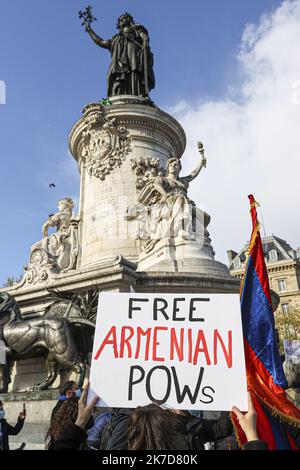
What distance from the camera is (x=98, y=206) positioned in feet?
42.2

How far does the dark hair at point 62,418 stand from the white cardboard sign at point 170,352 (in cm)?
17

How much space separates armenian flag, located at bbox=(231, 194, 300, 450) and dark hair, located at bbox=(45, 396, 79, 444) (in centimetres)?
114

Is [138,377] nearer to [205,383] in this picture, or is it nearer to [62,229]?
[205,383]

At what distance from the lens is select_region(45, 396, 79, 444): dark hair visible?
2.53 m

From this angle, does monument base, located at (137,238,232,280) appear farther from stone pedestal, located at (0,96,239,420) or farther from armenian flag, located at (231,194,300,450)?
armenian flag, located at (231,194,300,450)

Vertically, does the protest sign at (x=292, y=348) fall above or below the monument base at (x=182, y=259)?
below

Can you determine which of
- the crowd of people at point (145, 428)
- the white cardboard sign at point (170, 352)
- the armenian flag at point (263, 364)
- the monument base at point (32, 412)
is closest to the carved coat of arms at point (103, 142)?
the monument base at point (32, 412)

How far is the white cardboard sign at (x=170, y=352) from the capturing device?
273 centimetres

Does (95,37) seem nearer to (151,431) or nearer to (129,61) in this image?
(129,61)

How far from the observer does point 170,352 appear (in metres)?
2.87

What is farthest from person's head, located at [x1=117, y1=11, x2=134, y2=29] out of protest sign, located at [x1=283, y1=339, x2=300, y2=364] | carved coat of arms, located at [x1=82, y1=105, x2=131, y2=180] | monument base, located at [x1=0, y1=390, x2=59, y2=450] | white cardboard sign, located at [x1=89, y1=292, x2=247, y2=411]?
white cardboard sign, located at [x1=89, y1=292, x2=247, y2=411]

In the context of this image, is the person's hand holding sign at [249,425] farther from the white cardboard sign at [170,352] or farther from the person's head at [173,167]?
the person's head at [173,167]

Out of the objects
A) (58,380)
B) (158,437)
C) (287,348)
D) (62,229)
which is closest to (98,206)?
(62,229)

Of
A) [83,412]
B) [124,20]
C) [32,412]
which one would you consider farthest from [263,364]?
[124,20]
